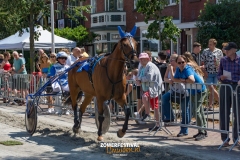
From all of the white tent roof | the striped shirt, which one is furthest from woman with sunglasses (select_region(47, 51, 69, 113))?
the white tent roof

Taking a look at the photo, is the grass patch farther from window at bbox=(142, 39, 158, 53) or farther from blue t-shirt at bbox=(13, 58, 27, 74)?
window at bbox=(142, 39, 158, 53)

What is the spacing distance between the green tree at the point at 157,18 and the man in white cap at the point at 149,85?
24.6 feet

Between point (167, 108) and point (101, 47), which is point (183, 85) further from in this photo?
point (101, 47)

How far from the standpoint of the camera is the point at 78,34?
38.7 meters

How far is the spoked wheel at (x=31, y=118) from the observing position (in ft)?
39.2

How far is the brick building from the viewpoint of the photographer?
30.2 metres

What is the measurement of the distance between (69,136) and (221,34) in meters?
13.9

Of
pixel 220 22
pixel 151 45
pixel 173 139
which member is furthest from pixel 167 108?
pixel 151 45

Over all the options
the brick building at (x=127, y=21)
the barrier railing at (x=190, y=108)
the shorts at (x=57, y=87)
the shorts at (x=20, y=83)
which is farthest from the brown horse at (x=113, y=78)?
the brick building at (x=127, y=21)

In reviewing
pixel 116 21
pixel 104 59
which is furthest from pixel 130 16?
pixel 104 59

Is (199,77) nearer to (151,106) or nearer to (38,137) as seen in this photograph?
(151,106)

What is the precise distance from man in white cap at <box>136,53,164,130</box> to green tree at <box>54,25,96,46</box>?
24.3 meters

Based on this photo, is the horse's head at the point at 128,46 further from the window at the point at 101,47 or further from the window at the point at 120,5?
the window at the point at 101,47

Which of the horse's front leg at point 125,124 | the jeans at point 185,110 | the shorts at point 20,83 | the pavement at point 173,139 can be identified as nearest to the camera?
the pavement at point 173,139
